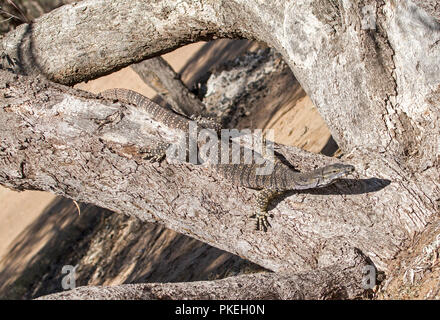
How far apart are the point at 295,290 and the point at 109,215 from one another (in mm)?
7948

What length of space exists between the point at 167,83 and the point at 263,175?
5.29 metres

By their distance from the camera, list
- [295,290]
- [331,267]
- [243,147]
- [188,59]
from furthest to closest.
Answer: [188,59], [243,147], [331,267], [295,290]

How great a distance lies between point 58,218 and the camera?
35.9 ft

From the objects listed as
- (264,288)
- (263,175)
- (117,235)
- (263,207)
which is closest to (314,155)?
(263,175)

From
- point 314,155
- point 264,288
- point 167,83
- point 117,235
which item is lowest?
point 117,235

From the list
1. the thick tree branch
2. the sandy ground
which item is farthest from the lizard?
the sandy ground

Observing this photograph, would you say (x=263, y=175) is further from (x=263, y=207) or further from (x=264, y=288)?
(x=264, y=288)

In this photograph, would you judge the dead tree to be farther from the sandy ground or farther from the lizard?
the sandy ground

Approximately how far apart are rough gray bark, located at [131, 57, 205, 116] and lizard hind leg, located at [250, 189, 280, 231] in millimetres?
5479

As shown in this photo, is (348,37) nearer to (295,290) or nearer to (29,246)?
(295,290)

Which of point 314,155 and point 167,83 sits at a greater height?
point 314,155

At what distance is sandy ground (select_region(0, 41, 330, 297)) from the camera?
7480 millimetres

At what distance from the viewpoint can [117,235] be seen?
31.2ft

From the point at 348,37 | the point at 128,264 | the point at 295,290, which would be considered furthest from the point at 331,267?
the point at 128,264
